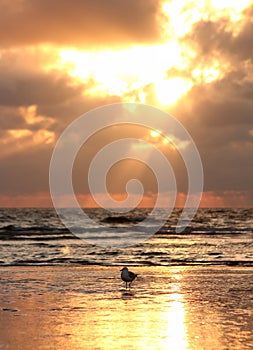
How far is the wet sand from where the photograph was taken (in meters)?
12.9

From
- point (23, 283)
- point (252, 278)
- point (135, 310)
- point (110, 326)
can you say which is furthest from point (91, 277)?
point (110, 326)

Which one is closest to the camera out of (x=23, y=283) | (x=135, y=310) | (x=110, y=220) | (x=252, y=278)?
(x=135, y=310)

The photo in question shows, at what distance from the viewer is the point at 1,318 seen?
15.1m

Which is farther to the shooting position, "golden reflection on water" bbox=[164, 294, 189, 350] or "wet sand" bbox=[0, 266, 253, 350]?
"wet sand" bbox=[0, 266, 253, 350]

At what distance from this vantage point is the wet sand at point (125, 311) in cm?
1286

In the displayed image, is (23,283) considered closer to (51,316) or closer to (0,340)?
(51,316)

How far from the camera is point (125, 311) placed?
16312mm

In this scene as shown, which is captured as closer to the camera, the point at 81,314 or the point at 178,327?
the point at 178,327

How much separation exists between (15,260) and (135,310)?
1875 centimetres

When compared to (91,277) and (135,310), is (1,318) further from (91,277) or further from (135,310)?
(91,277)

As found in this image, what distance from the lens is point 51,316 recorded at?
15477mm

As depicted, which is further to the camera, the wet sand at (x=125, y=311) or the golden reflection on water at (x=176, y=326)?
the wet sand at (x=125, y=311)

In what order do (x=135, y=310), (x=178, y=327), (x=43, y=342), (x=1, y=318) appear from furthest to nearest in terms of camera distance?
(x=135, y=310), (x=1, y=318), (x=178, y=327), (x=43, y=342)

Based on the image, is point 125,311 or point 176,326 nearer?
point 176,326
